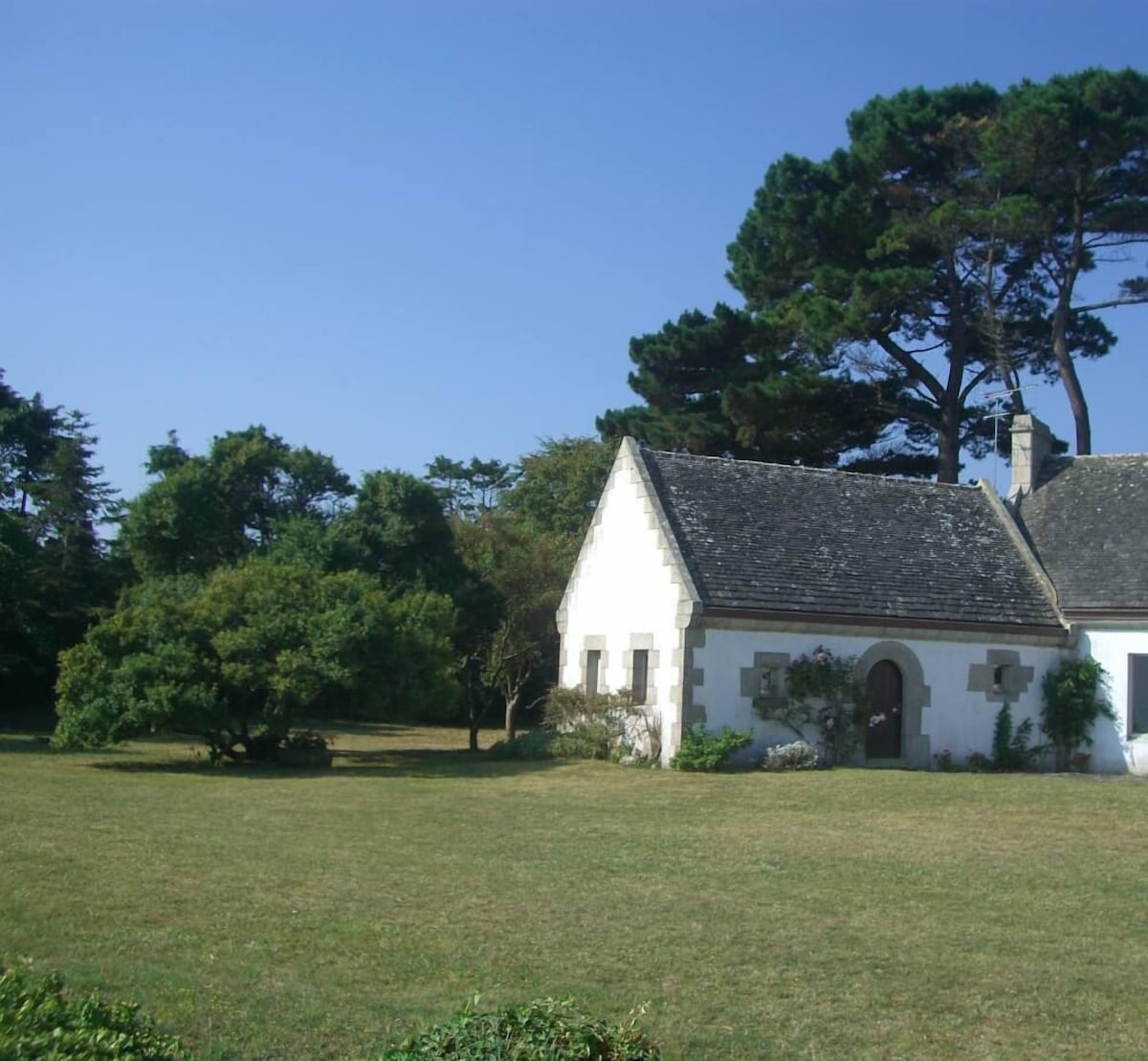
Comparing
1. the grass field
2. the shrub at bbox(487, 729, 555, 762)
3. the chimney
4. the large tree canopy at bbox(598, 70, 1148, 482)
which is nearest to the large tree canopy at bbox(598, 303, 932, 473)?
the large tree canopy at bbox(598, 70, 1148, 482)

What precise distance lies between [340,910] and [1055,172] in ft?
99.0

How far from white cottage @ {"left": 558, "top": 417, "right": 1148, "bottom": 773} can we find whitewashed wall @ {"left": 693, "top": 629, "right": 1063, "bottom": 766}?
0.03 metres

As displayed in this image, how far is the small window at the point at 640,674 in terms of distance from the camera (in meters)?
23.3

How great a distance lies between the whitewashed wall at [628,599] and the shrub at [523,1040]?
1615 centimetres

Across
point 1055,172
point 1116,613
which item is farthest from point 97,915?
point 1055,172

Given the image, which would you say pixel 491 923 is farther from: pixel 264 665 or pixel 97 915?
pixel 264 665

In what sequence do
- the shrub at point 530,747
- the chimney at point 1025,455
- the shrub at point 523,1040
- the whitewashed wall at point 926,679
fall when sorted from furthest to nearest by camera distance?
the chimney at point 1025,455 → the shrub at point 530,747 → the whitewashed wall at point 926,679 → the shrub at point 523,1040

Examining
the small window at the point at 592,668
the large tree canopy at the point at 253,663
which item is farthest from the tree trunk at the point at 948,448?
the large tree canopy at the point at 253,663

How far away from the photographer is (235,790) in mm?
18188

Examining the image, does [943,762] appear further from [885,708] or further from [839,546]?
[839,546]

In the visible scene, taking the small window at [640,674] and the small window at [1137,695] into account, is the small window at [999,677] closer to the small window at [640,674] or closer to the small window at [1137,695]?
the small window at [1137,695]

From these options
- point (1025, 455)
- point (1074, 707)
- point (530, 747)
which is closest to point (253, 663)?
point (530, 747)

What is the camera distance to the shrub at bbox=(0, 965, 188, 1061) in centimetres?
Answer: 497

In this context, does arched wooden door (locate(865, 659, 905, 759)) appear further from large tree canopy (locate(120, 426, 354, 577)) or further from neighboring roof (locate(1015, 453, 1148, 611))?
large tree canopy (locate(120, 426, 354, 577))
